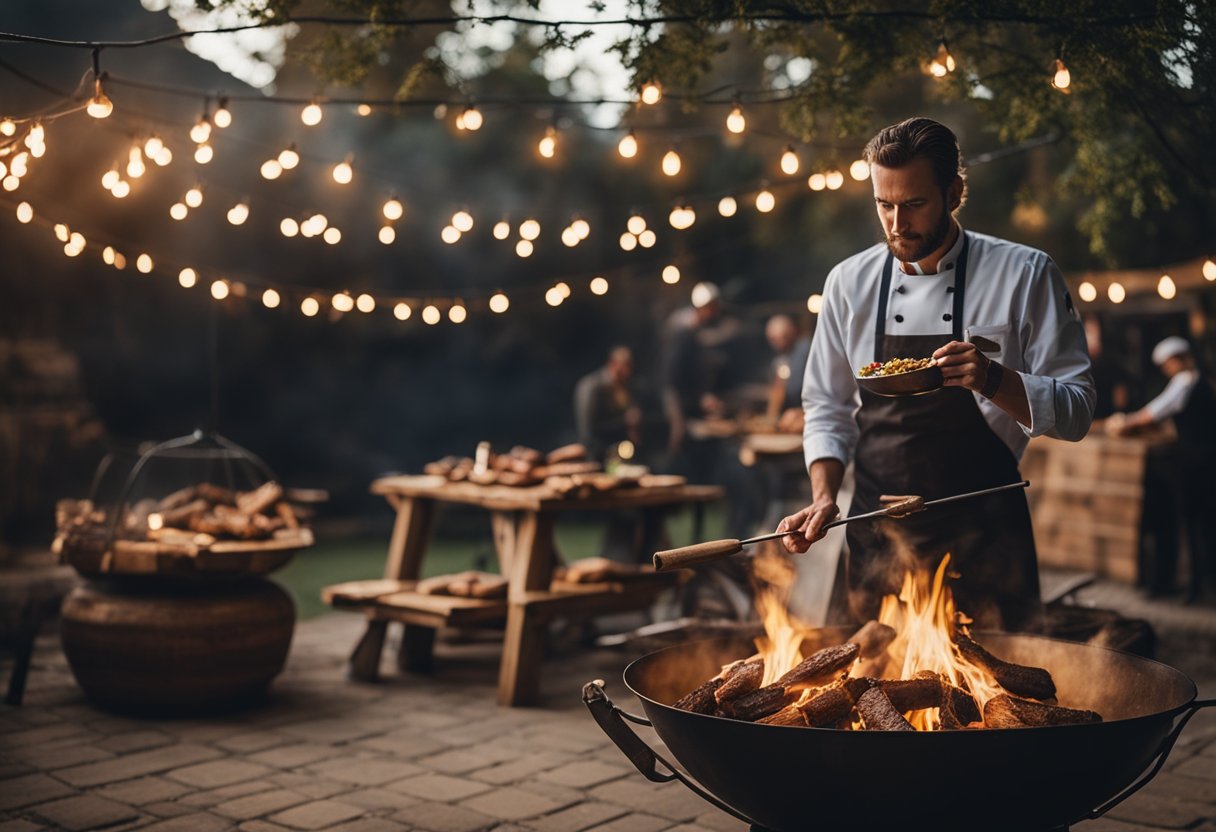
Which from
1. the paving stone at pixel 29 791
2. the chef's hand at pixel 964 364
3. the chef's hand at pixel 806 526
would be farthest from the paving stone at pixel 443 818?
the chef's hand at pixel 964 364

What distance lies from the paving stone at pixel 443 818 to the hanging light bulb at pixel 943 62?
10.8 feet

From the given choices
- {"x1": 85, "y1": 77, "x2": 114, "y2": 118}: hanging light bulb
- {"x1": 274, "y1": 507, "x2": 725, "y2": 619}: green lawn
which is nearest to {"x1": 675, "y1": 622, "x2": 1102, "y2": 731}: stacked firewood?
{"x1": 85, "y1": 77, "x2": 114, "y2": 118}: hanging light bulb

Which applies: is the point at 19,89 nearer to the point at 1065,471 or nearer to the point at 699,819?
the point at 699,819

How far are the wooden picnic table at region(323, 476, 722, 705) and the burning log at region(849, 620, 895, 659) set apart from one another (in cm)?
296

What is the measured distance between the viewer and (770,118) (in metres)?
17.1

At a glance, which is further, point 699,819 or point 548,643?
point 548,643

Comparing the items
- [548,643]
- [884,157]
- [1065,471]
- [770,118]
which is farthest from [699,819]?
[770,118]

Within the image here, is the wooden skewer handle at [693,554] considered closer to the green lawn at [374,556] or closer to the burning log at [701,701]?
the burning log at [701,701]

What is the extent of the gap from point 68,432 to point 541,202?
8.51m

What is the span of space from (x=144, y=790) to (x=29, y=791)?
41 cm

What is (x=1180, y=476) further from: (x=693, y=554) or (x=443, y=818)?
(x=693, y=554)

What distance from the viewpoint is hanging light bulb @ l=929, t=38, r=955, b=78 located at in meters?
4.27

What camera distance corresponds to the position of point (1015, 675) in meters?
2.72

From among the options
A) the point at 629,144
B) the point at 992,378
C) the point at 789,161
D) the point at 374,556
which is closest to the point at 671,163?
the point at 629,144
